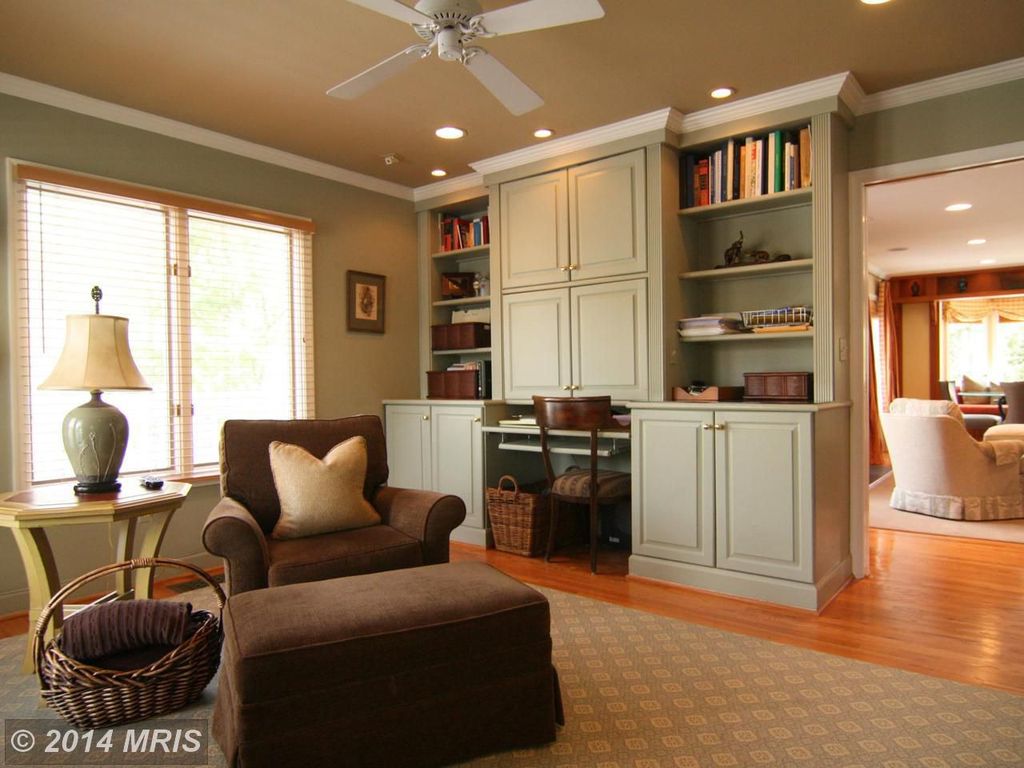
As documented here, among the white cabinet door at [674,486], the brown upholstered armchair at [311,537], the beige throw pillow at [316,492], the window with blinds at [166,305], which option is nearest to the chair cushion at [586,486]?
the white cabinet door at [674,486]

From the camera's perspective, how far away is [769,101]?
3404mm

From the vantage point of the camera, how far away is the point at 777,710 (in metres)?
2.14

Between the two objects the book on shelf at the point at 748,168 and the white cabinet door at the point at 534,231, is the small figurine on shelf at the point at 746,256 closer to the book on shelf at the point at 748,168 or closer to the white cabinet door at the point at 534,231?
the book on shelf at the point at 748,168

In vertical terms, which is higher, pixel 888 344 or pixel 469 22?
pixel 469 22

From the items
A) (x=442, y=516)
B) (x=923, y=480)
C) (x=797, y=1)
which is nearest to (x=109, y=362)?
(x=442, y=516)

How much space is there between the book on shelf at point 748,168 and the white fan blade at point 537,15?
5.92 ft

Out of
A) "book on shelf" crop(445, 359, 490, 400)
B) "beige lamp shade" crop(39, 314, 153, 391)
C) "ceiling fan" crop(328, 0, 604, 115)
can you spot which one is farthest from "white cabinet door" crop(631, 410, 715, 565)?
"beige lamp shade" crop(39, 314, 153, 391)

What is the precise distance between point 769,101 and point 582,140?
3.43ft

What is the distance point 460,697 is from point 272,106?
2.98 meters

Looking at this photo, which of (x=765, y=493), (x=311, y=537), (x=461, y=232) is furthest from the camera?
(x=461, y=232)

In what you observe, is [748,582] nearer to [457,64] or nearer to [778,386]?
[778,386]

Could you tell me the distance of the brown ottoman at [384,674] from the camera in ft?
5.48

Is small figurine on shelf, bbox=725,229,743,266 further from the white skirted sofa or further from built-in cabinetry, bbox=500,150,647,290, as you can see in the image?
the white skirted sofa

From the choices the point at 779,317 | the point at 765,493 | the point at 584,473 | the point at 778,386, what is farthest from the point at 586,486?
the point at 779,317
